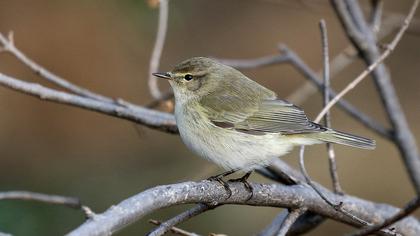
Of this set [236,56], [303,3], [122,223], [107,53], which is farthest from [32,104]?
[122,223]

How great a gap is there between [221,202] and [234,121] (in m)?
1.12

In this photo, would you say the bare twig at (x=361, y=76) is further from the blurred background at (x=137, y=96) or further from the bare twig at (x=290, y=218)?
the blurred background at (x=137, y=96)

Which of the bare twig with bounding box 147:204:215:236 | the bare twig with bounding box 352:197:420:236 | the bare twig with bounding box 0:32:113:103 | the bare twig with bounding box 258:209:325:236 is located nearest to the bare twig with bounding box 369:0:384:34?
the bare twig with bounding box 258:209:325:236

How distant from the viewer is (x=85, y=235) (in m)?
2.10

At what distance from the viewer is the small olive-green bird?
12.9ft

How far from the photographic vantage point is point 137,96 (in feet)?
26.5

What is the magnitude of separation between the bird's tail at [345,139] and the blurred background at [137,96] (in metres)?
2.37

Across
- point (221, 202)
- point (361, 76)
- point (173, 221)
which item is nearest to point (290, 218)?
point (221, 202)

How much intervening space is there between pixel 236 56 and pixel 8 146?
3.04 meters

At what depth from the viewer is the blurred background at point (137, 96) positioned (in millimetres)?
7082

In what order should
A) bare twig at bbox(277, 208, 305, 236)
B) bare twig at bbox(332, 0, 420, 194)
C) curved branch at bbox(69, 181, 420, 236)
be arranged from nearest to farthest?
curved branch at bbox(69, 181, 420, 236), bare twig at bbox(277, 208, 305, 236), bare twig at bbox(332, 0, 420, 194)

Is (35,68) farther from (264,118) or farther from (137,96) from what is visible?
(137,96)

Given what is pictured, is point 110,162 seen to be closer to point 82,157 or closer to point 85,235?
point 82,157

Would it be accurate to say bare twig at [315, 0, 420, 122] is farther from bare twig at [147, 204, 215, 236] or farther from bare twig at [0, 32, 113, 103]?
bare twig at [0, 32, 113, 103]
